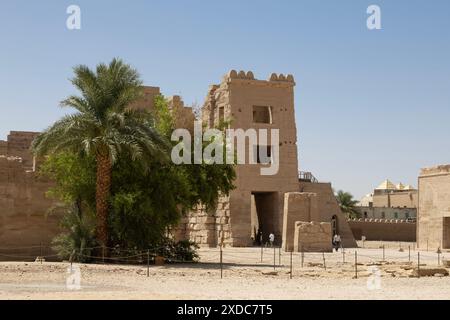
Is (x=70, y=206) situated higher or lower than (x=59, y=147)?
lower

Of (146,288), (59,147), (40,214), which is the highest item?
(59,147)

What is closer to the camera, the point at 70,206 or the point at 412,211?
the point at 70,206

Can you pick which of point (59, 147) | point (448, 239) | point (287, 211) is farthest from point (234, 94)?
point (59, 147)

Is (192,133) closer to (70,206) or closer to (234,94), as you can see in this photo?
(70,206)

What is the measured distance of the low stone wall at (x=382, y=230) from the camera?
1951 inches

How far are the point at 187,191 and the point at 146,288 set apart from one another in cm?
845

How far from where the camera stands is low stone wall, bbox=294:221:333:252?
31.2 m

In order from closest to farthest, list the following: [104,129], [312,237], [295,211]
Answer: [104,129] → [312,237] → [295,211]

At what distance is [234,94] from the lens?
40219 mm

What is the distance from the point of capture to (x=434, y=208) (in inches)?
1604

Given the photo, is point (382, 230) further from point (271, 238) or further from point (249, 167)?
point (271, 238)

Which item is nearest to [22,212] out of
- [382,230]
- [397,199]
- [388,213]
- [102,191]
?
[102,191]

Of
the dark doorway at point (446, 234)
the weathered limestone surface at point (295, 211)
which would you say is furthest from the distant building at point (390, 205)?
the weathered limestone surface at point (295, 211)

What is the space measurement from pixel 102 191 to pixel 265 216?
70.8 feet
